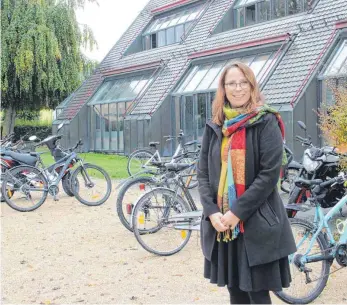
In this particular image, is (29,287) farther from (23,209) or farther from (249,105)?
(23,209)

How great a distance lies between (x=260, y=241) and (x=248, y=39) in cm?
1689

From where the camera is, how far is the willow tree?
23.8 metres

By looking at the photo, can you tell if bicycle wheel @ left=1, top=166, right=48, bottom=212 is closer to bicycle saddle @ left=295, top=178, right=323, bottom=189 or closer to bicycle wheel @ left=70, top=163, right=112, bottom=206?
bicycle wheel @ left=70, top=163, right=112, bottom=206

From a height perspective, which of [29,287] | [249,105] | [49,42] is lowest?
[29,287]

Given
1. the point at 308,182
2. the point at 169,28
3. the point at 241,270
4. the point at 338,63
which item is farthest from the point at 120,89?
the point at 241,270

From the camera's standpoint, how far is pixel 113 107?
23.7 metres

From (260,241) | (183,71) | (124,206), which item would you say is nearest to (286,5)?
(183,71)

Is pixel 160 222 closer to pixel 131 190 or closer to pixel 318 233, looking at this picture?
pixel 131 190

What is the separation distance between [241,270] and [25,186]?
6896 mm

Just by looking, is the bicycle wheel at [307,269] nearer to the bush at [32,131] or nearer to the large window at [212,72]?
the large window at [212,72]

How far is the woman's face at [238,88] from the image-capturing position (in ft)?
10.1

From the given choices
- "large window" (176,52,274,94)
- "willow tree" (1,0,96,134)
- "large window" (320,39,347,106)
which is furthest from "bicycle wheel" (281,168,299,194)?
"willow tree" (1,0,96,134)

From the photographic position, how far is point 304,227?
4262 millimetres

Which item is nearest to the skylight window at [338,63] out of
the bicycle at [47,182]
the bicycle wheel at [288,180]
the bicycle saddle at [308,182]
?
the bicycle wheel at [288,180]
